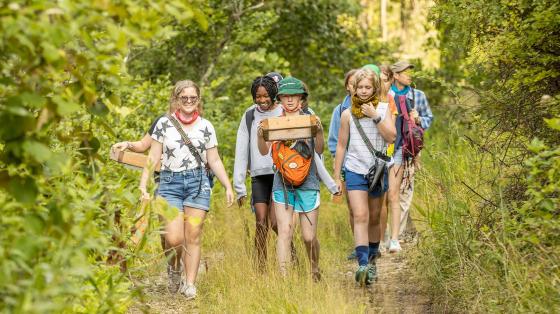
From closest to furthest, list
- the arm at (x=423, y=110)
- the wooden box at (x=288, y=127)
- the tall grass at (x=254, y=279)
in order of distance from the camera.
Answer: the tall grass at (x=254, y=279) → the wooden box at (x=288, y=127) → the arm at (x=423, y=110)

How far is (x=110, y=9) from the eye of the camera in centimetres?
390

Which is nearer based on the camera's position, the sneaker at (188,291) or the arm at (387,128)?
the sneaker at (188,291)

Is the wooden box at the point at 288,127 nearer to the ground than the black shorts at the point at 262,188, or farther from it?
farther from it

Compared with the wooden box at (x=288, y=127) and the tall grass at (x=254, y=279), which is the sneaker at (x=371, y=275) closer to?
the tall grass at (x=254, y=279)

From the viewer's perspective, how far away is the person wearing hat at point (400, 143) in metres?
10.1

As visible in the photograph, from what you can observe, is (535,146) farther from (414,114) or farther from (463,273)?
(414,114)

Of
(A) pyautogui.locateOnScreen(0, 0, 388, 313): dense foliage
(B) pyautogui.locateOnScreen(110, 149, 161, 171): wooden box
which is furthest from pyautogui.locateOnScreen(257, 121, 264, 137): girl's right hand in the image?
(A) pyautogui.locateOnScreen(0, 0, 388, 313): dense foliage

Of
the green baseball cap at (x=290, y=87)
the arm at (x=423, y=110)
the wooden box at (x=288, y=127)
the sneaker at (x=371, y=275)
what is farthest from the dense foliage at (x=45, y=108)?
the arm at (x=423, y=110)

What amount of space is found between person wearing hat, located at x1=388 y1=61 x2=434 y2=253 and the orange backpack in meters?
2.13

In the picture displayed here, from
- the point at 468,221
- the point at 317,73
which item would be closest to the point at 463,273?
the point at 468,221

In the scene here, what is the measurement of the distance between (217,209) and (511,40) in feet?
18.5

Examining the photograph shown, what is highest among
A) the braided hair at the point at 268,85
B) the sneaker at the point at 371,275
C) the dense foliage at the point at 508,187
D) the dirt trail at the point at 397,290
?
the braided hair at the point at 268,85

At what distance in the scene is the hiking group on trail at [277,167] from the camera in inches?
316

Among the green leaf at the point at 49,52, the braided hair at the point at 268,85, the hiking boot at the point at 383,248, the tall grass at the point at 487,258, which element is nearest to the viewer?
the green leaf at the point at 49,52
